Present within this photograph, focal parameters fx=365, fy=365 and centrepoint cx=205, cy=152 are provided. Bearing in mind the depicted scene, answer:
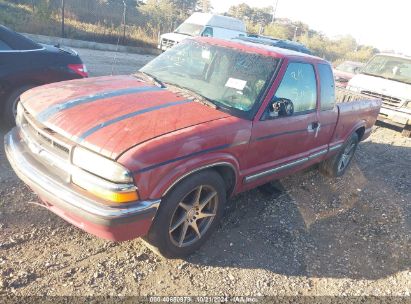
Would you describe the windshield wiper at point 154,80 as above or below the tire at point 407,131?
above

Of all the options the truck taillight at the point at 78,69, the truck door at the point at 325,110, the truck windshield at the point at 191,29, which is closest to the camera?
the truck door at the point at 325,110

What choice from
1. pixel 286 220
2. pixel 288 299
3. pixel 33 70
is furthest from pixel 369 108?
pixel 33 70

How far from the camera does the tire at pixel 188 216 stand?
113 inches

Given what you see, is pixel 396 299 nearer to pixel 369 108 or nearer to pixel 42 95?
pixel 369 108

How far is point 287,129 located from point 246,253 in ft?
4.44

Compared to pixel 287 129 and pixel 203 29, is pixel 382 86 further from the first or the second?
pixel 203 29

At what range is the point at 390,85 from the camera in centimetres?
937

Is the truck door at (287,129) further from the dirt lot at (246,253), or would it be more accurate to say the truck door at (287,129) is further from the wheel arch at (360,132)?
the wheel arch at (360,132)

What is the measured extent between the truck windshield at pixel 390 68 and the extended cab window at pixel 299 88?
649cm

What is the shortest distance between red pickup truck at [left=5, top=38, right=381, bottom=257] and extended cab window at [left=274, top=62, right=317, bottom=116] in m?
0.01

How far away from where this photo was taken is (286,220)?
4.27 metres

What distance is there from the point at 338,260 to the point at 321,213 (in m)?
0.95

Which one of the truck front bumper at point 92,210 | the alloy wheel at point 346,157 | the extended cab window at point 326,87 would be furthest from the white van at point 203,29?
the truck front bumper at point 92,210

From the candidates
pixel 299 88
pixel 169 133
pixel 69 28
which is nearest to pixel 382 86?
pixel 299 88
